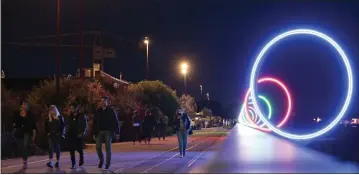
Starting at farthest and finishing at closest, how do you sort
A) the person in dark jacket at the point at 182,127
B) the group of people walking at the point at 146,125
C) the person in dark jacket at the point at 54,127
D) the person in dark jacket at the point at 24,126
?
the group of people walking at the point at 146,125, the person in dark jacket at the point at 182,127, the person in dark jacket at the point at 24,126, the person in dark jacket at the point at 54,127

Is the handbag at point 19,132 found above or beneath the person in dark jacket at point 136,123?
beneath

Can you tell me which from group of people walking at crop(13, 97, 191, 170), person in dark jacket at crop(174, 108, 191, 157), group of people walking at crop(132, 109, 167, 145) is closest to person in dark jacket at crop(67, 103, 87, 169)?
group of people walking at crop(13, 97, 191, 170)

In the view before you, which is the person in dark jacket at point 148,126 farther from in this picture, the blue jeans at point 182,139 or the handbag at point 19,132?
the handbag at point 19,132

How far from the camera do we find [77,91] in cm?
3425

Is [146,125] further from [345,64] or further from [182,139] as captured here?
[182,139]

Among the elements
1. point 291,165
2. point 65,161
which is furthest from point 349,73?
point 65,161

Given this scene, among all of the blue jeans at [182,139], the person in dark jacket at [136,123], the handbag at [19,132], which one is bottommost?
the blue jeans at [182,139]

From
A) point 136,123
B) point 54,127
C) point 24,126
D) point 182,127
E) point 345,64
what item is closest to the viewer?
point 54,127

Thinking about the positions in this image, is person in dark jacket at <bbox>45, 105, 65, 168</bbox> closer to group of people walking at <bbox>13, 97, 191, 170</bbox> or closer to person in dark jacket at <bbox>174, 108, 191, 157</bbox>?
group of people walking at <bbox>13, 97, 191, 170</bbox>

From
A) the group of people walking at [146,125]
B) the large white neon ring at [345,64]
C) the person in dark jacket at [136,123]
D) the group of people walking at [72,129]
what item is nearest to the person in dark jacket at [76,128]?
the group of people walking at [72,129]

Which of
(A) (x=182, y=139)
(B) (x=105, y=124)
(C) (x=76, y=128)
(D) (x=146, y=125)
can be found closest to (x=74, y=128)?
(C) (x=76, y=128)

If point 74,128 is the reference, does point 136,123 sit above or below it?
above

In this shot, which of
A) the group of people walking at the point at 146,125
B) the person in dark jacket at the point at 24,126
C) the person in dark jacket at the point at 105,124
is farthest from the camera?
the group of people walking at the point at 146,125

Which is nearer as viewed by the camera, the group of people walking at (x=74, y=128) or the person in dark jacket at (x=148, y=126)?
the group of people walking at (x=74, y=128)
